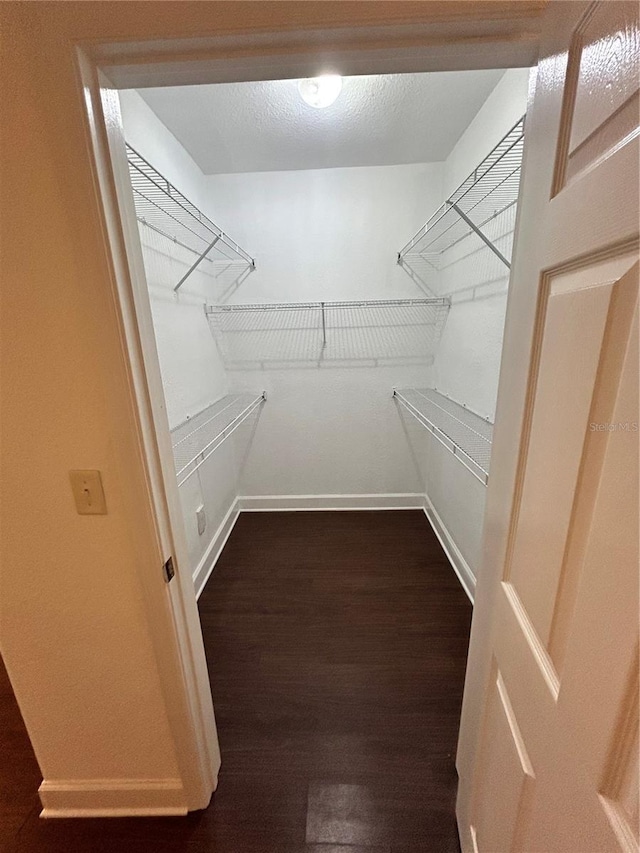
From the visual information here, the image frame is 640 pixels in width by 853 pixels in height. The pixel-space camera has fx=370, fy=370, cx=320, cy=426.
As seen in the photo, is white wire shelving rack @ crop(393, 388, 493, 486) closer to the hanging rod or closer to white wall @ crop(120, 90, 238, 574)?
the hanging rod

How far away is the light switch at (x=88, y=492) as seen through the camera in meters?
0.86

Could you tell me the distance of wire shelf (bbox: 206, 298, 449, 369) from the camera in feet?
8.41

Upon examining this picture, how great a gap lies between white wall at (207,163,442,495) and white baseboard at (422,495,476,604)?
0.82ft

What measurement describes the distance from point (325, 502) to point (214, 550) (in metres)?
0.95

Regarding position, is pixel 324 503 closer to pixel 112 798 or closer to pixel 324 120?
pixel 112 798

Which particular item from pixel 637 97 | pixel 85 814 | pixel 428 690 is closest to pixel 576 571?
pixel 637 97

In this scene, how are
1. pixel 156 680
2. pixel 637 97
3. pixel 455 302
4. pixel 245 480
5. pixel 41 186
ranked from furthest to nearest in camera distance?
1. pixel 245 480
2. pixel 455 302
3. pixel 156 680
4. pixel 41 186
5. pixel 637 97

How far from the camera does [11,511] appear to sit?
894 mm

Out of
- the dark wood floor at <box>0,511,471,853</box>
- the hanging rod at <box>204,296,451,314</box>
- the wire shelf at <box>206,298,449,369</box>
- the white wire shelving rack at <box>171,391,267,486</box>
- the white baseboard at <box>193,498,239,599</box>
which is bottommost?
the dark wood floor at <box>0,511,471,853</box>

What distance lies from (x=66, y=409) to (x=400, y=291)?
224cm

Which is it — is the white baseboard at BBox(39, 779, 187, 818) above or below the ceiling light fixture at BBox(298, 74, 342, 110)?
below

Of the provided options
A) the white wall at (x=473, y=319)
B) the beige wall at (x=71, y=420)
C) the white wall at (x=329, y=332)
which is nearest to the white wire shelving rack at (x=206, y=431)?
the white wall at (x=329, y=332)

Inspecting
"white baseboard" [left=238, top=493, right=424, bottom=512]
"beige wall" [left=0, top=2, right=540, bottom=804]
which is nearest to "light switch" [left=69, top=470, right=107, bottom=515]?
"beige wall" [left=0, top=2, right=540, bottom=804]

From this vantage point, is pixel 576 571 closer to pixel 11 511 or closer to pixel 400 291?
pixel 11 511
